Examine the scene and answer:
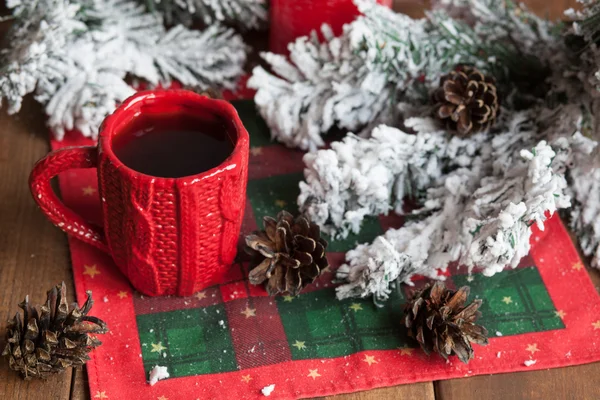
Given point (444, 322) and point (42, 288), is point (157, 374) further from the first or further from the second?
point (444, 322)

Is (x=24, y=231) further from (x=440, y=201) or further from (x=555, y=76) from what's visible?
(x=555, y=76)

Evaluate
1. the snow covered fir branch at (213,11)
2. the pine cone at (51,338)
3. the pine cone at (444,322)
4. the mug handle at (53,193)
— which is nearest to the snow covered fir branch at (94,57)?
the snow covered fir branch at (213,11)

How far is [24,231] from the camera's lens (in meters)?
0.76

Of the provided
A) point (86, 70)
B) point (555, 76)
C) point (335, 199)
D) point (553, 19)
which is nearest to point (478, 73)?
point (555, 76)

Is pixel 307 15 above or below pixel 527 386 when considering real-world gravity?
above

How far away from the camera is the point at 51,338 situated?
0.62 meters

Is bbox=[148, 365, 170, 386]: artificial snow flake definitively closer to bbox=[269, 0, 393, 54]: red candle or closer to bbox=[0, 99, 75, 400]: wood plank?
bbox=[0, 99, 75, 400]: wood plank

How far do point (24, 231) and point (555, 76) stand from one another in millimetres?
613

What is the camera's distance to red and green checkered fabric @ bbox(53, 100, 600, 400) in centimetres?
67

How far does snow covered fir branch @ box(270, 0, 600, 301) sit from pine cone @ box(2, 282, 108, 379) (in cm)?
25

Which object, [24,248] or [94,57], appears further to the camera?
[94,57]

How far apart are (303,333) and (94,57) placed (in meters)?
0.41

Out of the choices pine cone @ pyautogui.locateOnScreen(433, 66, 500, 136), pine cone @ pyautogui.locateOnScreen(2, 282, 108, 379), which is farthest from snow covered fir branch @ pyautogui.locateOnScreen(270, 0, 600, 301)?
pine cone @ pyautogui.locateOnScreen(2, 282, 108, 379)

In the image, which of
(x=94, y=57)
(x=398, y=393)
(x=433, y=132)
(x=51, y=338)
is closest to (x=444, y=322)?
Answer: (x=398, y=393)
